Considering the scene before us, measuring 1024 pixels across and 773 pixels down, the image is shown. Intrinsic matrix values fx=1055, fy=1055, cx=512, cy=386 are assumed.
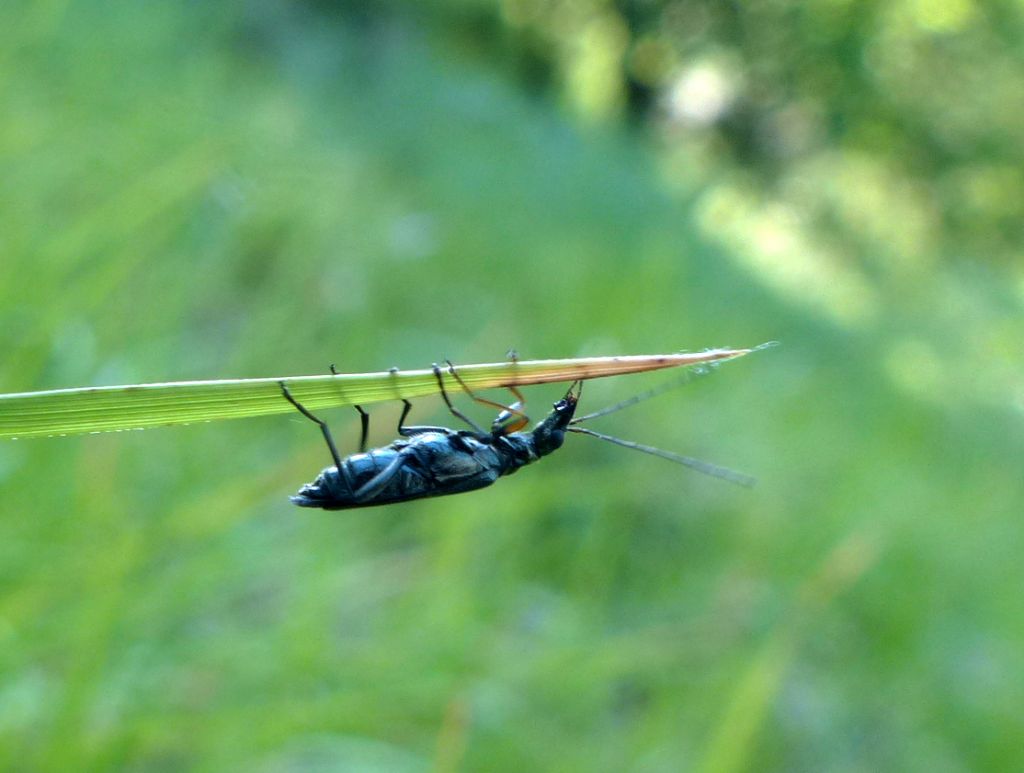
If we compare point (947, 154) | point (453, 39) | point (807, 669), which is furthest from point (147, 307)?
point (947, 154)

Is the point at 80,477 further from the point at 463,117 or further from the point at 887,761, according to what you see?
the point at 463,117

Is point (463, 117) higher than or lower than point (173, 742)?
higher

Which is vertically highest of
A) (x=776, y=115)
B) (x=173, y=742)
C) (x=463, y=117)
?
(x=776, y=115)

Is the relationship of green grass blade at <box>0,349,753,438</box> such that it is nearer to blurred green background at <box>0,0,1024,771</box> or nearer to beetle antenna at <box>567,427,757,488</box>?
beetle antenna at <box>567,427,757,488</box>

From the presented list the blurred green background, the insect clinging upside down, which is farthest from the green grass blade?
the blurred green background

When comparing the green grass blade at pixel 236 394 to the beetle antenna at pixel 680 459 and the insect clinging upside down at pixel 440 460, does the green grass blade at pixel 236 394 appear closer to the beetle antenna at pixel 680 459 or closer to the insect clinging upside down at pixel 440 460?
the insect clinging upside down at pixel 440 460

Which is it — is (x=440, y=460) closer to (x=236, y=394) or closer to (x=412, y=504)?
(x=236, y=394)

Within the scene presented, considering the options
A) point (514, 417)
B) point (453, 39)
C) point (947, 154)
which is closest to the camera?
point (514, 417)

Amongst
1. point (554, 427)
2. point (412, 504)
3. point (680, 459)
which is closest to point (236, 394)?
point (680, 459)
